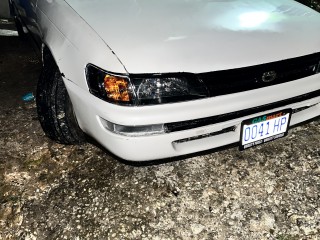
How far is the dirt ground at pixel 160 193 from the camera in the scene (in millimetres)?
1868

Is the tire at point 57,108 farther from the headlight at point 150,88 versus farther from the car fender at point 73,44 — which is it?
the headlight at point 150,88

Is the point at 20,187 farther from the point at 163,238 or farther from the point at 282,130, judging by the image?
the point at 282,130

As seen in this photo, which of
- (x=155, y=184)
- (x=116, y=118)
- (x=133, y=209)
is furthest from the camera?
(x=155, y=184)

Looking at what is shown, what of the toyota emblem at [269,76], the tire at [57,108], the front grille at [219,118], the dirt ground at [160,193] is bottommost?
the dirt ground at [160,193]

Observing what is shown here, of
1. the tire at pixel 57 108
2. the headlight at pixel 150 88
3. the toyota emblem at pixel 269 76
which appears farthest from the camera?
the tire at pixel 57 108

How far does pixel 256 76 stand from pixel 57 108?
1381mm

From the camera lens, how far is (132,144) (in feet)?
5.71

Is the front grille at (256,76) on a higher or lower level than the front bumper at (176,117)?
higher

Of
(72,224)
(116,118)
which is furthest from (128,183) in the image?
(116,118)

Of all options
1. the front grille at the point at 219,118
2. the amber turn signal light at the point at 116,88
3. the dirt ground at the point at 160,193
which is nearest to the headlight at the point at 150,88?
the amber turn signal light at the point at 116,88

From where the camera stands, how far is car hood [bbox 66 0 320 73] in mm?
1690

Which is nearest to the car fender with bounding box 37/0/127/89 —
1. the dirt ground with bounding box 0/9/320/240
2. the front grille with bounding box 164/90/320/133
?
the front grille with bounding box 164/90/320/133

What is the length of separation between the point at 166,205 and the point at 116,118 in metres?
0.70

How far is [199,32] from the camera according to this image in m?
1.85
